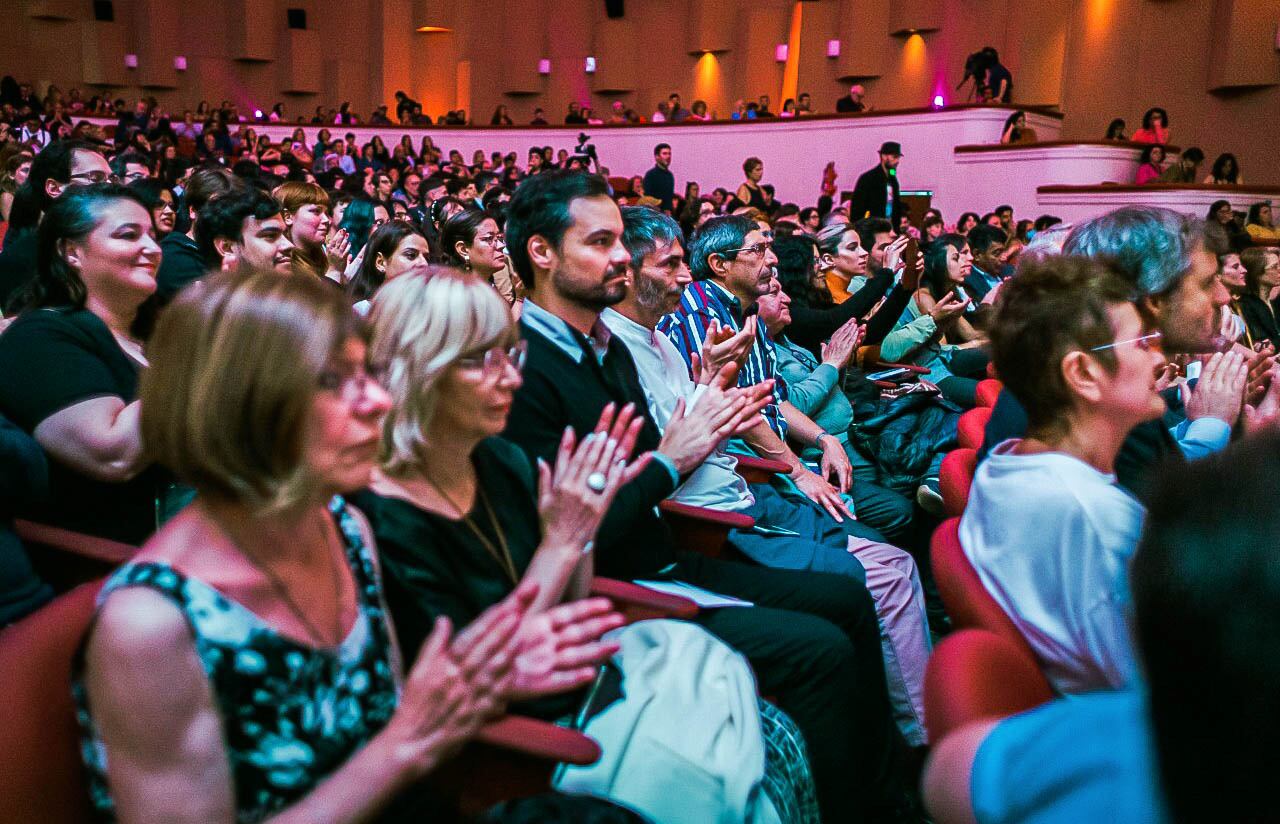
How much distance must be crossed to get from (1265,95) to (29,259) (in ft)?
45.2

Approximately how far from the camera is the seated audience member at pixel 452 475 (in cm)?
145

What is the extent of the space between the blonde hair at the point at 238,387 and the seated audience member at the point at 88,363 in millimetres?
799

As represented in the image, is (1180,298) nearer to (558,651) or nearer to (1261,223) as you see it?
(558,651)

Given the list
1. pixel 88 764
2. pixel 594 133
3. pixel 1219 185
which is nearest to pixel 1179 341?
pixel 88 764

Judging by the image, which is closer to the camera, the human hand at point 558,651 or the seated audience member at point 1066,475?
the human hand at point 558,651

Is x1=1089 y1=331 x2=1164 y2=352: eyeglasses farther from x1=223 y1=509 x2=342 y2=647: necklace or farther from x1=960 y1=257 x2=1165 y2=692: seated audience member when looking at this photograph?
x1=223 y1=509 x2=342 y2=647: necklace

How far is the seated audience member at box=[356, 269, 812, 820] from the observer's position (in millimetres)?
1448

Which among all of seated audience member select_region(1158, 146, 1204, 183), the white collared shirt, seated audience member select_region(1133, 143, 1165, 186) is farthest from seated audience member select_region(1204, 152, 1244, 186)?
the white collared shirt

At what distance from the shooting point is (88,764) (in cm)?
109

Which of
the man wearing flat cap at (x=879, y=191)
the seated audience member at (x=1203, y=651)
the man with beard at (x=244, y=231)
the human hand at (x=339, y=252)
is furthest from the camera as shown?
the man wearing flat cap at (x=879, y=191)

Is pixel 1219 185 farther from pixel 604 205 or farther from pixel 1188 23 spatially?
pixel 604 205

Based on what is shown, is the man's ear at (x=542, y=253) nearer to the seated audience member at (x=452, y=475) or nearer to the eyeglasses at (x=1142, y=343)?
the seated audience member at (x=452, y=475)

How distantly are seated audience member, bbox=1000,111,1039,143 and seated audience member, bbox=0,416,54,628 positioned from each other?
11556mm

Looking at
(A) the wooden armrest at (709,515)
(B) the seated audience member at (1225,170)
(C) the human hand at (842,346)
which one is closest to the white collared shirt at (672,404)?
(A) the wooden armrest at (709,515)
